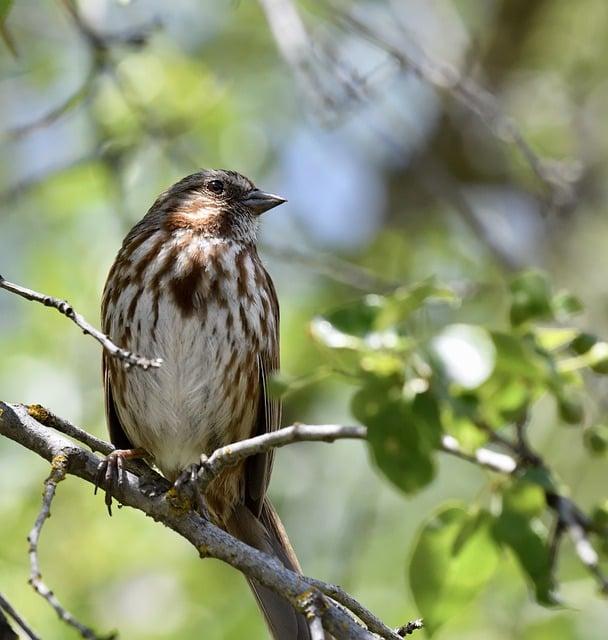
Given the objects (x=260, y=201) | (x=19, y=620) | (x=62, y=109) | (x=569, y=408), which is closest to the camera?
Answer: (x=19, y=620)

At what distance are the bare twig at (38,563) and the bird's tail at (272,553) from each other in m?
1.18

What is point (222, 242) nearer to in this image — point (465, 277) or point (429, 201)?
point (465, 277)

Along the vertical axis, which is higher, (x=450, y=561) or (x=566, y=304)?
(x=566, y=304)

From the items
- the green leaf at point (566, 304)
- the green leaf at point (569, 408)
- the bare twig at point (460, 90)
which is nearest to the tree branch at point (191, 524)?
the green leaf at point (569, 408)

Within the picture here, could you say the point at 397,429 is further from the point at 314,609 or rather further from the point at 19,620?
the point at 19,620

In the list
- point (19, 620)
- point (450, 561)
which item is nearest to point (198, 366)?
point (450, 561)

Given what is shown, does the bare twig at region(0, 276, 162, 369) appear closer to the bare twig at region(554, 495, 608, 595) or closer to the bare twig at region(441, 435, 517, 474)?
the bare twig at region(441, 435, 517, 474)

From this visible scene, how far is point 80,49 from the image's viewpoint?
7324 mm

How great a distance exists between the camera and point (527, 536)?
350 cm

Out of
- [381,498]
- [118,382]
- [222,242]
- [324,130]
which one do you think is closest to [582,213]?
[381,498]

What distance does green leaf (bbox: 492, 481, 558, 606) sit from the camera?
350 centimetres

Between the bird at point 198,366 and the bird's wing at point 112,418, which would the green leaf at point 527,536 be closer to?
the bird at point 198,366

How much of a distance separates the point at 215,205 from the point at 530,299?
7.37ft

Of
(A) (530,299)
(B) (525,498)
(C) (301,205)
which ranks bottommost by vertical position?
(C) (301,205)
